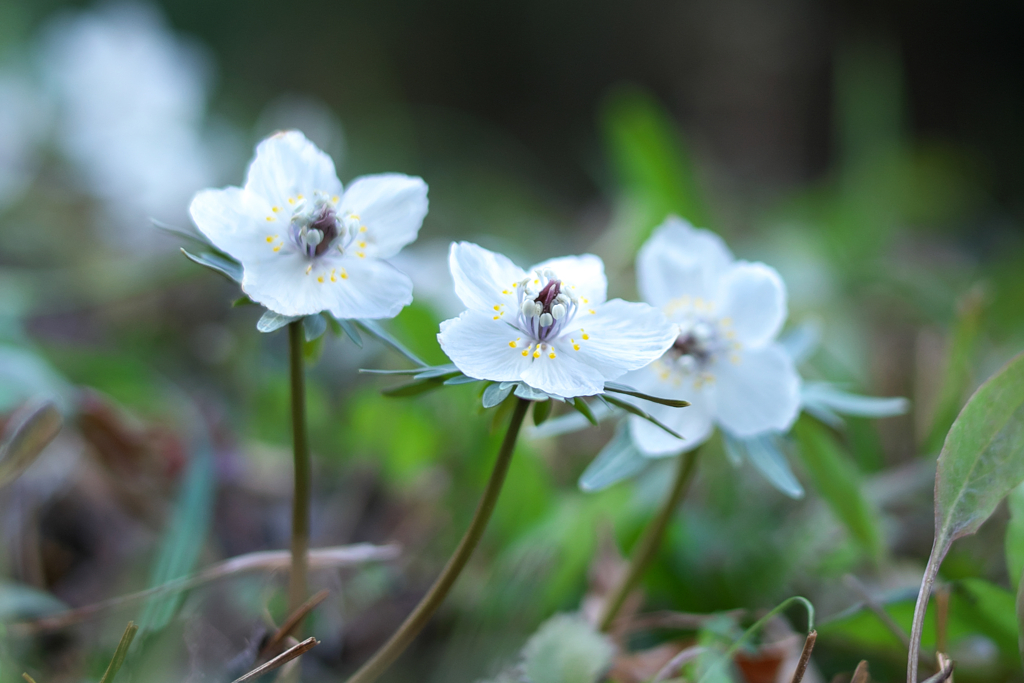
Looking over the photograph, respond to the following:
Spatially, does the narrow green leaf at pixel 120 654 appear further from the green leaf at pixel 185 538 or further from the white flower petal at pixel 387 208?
the white flower petal at pixel 387 208

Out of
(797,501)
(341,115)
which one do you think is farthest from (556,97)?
(797,501)

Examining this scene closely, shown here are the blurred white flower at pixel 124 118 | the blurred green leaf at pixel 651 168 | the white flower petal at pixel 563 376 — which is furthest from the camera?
the blurred white flower at pixel 124 118

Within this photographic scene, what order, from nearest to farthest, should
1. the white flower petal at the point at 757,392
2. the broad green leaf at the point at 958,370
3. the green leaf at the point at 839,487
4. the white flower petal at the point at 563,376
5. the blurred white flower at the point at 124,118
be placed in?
1. the white flower petal at the point at 563,376
2. the white flower petal at the point at 757,392
3. the green leaf at the point at 839,487
4. the broad green leaf at the point at 958,370
5. the blurred white flower at the point at 124,118

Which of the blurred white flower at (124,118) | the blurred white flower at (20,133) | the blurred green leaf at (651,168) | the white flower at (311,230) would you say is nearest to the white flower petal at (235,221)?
the white flower at (311,230)

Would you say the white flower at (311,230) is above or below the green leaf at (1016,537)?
above

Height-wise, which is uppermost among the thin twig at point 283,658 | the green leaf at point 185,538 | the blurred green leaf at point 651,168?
the blurred green leaf at point 651,168

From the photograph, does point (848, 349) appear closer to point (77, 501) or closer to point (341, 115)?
point (77, 501)
